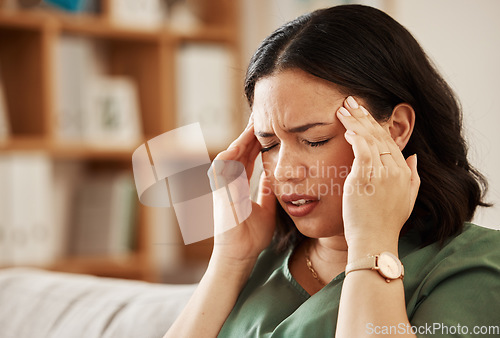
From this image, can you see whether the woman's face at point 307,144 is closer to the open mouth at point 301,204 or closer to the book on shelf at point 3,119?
the open mouth at point 301,204

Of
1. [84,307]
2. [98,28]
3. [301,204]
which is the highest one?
[98,28]

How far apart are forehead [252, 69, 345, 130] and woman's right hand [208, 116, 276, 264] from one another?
0.17m

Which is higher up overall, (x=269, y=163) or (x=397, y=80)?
(x=397, y=80)

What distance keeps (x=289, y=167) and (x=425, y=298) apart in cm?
28

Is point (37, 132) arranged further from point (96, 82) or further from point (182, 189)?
point (182, 189)

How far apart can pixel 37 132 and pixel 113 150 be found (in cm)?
30

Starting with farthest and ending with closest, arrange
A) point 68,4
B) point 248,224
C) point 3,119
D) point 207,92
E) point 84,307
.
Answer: point 207,92 < point 68,4 < point 3,119 < point 84,307 < point 248,224

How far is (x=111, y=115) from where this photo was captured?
2.79 meters

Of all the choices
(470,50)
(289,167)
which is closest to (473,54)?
(470,50)

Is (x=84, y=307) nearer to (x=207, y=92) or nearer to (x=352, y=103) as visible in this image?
(x=352, y=103)

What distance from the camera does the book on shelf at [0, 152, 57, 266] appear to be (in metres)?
2.53

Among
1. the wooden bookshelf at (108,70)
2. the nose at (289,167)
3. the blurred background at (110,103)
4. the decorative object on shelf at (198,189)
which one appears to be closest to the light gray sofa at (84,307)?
the decorative object on shelf at (198,189)

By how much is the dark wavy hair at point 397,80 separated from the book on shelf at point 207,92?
5.85 ft

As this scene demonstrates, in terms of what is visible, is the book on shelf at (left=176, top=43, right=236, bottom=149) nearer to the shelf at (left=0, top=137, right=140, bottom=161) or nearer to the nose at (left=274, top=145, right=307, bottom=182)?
the shelf at (left=0, top=137, right=140, bottom=161)
